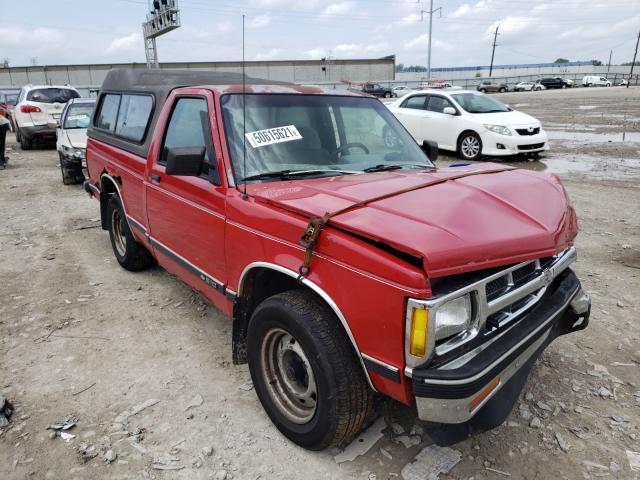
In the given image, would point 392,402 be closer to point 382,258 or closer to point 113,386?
point 382,258

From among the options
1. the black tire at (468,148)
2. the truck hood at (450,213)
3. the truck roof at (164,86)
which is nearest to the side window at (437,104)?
the black tire at (468,148)

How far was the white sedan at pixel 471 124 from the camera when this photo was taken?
1066 cm

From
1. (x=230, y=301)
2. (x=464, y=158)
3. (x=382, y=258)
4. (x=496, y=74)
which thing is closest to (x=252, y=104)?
(x=230, y=301)

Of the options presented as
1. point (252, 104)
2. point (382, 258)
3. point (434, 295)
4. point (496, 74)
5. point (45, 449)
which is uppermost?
point (496, 74)

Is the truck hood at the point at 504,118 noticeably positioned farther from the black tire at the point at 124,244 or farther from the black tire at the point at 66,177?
the black tire at the point at 66,177

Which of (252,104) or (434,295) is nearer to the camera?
(434,295)

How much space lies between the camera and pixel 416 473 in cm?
244

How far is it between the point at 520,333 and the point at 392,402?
102 cm

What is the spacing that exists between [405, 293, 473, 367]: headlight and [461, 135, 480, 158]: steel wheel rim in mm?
9679

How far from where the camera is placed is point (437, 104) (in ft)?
38.8

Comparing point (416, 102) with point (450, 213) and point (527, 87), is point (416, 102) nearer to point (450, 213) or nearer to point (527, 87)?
point (450, 213)

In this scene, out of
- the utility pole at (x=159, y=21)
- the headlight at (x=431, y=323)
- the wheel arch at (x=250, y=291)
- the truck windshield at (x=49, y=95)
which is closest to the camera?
the headlight at (x=431, y=323)

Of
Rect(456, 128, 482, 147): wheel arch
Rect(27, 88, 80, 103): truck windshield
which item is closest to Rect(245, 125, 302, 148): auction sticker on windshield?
Rect(456, 128, 482, 147): wheel arch

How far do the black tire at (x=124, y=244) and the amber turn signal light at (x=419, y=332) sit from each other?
12.0 feet
